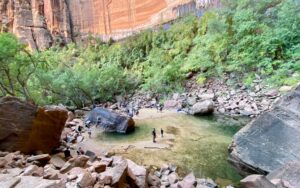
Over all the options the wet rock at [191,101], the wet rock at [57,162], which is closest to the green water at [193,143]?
the wet rock at [191,101]

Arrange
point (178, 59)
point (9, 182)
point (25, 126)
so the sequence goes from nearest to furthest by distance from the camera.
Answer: point (9, 182), point (25, 126), point (178, 59)

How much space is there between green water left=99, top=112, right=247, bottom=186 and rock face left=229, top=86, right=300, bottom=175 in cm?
51

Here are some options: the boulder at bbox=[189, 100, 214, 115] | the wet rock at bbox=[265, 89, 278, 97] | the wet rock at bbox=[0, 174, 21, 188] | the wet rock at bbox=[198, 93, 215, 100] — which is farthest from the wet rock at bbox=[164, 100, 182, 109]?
the wet rock at bbox=[0, 174, 21, 188]

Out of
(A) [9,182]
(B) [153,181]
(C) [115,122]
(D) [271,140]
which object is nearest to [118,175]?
(B) [153,181]

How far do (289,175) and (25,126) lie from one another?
247 inches

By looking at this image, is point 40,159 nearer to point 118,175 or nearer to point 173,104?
point 118,175

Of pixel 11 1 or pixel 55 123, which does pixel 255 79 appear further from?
pixel 11 1

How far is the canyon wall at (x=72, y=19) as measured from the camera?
25.9m

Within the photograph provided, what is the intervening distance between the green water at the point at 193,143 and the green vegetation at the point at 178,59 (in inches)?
186

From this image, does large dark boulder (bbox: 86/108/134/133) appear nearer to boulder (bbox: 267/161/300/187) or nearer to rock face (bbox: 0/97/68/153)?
rock face (bbox: 0/97/68/153)

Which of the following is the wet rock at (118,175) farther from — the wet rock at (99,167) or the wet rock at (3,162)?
the wet rock at (3,162)

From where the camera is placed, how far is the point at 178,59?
829 inches

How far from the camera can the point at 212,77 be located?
59.4 feet

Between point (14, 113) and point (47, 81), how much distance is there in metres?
10.1
